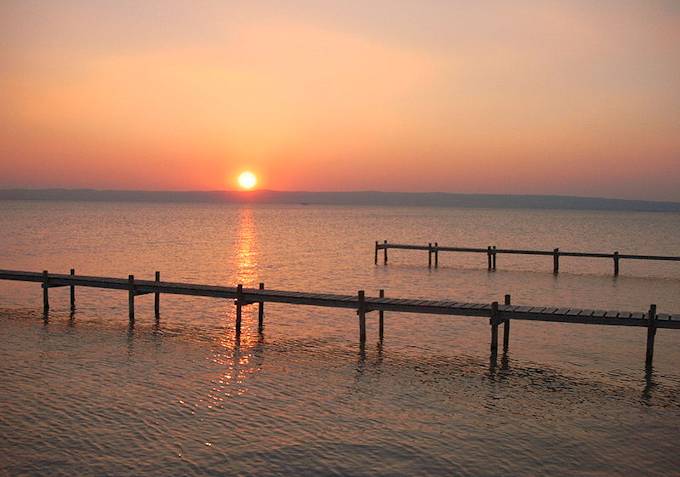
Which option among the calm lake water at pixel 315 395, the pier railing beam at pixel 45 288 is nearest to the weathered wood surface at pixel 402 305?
the pier railing beam at pixel 45 288

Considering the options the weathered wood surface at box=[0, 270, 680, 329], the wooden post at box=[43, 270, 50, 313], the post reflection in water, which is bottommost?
the post reflection in water

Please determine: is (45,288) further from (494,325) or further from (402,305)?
(494,325)

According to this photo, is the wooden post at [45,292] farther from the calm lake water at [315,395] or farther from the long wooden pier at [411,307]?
the calm lake water at [315,395]

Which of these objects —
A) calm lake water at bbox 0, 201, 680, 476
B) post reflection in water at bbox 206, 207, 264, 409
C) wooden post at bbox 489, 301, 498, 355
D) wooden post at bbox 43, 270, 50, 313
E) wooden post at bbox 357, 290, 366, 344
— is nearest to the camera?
calm lake water at bbox 0, 201, 680, 476

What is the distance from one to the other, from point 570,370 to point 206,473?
11433mm

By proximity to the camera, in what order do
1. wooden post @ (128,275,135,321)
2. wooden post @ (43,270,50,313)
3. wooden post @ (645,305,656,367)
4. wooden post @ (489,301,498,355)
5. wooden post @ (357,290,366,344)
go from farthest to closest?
1. wooden post @ (43,270,50,313)
2. wooden post @ (128,275,135,321)
3. wooden post @ (357,290,366,344)
4. wooden post @ (489,301,498,355)
5. wooden post @ (645,305,656,367)

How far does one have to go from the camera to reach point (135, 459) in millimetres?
12359

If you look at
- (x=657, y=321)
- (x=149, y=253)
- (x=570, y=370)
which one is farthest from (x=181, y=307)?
(x=149, y=253)

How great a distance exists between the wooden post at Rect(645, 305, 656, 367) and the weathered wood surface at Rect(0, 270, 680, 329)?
11 centimetres

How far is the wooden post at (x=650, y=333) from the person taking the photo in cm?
1872

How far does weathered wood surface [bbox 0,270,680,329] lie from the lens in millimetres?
18781

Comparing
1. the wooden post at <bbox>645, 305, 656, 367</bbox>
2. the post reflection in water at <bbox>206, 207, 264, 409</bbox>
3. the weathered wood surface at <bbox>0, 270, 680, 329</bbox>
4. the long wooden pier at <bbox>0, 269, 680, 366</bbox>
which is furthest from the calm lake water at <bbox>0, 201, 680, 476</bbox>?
the weathered wood surface at <bbox>0, 270, 680, 329</bbox>

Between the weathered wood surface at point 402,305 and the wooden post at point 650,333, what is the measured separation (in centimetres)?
11

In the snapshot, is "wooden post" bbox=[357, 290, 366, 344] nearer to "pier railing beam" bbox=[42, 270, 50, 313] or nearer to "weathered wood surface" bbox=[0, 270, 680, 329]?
"weathered wood surface" bbox=[0, 270, 680, 329]
